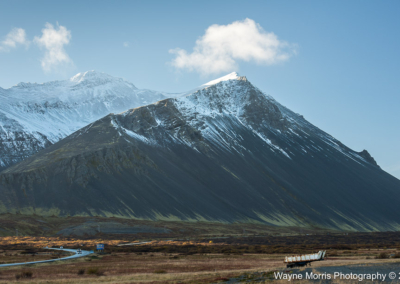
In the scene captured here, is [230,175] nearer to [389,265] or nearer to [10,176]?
[10,176]

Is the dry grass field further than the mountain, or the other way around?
the mountain

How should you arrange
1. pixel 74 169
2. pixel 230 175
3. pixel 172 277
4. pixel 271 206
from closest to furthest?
1. pixel 172 277
2. pixel 74 169
3. pixel 271 206
4. pixel 230 175

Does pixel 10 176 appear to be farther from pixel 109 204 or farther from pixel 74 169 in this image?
Answer: pixel 109 204

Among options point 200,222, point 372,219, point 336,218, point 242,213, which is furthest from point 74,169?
point 372,219

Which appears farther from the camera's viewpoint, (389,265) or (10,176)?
(10,176)

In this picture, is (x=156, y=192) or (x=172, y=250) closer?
(x=172, y=250)

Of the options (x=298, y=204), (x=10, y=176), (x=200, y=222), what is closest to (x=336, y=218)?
(x=298, y=204)

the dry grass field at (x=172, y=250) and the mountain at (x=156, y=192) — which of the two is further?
the mountain at (x=156, y=192)

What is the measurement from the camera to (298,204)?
610 ft

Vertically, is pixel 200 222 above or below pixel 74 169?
below

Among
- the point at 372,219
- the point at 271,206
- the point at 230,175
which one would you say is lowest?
the point at 372,219

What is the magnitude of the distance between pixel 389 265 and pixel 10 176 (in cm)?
15341

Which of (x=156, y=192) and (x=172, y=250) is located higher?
(x=156, y=192)

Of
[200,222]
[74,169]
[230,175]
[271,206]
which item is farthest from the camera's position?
[230,175]
